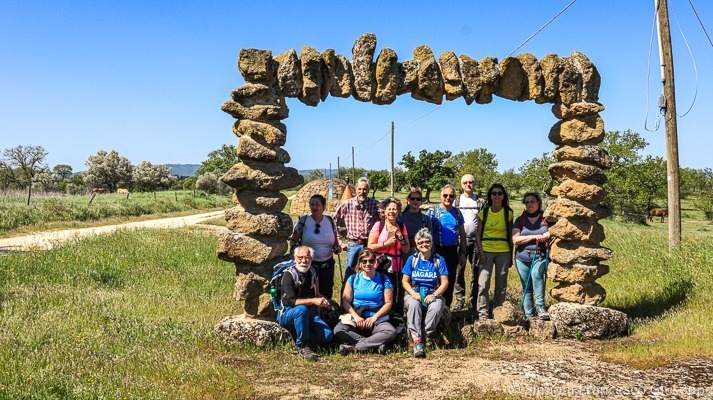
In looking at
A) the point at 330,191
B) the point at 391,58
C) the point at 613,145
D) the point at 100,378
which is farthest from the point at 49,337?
the point at 613,145

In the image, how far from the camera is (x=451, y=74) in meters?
7.80

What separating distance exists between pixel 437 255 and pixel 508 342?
4.99ft

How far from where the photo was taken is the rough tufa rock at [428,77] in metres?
7.73

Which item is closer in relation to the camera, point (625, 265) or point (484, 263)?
point (484, 263)

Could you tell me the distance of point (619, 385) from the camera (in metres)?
5.40

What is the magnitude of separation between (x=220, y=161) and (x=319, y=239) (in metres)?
68.6

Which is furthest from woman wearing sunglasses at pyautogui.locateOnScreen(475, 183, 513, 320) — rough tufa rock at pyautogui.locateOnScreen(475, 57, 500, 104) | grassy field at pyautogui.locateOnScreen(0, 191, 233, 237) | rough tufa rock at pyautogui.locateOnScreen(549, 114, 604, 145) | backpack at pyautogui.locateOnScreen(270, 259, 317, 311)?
grassy field at pyautogui.locateOnScreen(0, 191, 233, 237)

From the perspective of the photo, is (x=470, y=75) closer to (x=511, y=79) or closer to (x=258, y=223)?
(x=511, y=79)

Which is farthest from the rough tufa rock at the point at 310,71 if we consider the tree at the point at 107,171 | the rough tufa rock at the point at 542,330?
the tree at the point at 107,171

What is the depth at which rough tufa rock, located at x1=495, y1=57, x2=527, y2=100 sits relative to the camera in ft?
25.9

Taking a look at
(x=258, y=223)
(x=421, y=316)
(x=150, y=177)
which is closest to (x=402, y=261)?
(x=421, y=316)

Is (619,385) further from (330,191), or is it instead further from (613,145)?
(613,145)

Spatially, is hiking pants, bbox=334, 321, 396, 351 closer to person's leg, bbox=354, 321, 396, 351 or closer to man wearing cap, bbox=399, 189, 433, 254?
person's leg, bbox=354, 321, 396, 351

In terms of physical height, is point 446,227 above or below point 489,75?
below
